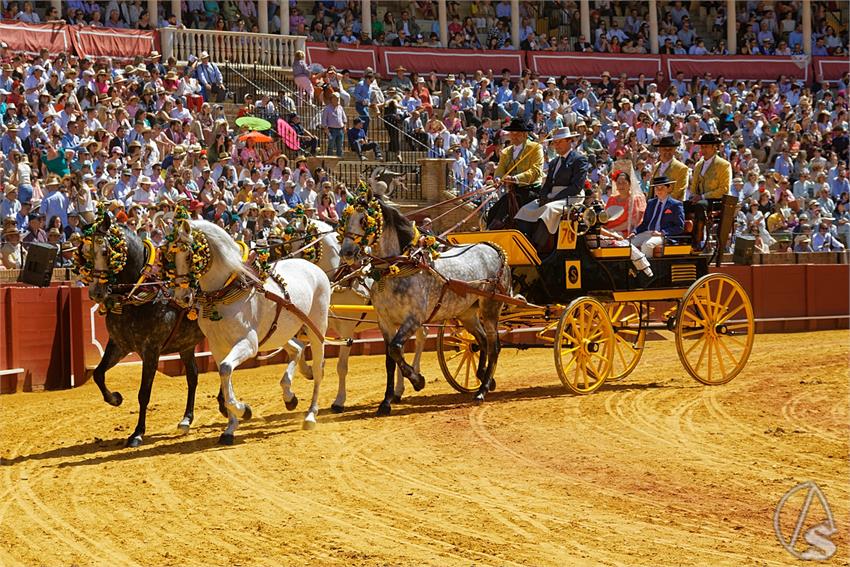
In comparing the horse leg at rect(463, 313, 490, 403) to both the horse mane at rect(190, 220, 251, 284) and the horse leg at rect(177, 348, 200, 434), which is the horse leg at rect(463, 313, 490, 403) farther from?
the horse mane at rect(190, 220, 251, 284)

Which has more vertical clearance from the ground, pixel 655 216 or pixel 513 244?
pixel 655 216

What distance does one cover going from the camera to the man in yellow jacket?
15.7 meters

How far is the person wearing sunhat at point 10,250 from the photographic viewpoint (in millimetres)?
18062

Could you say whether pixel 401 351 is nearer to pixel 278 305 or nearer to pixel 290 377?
pixel 290 377

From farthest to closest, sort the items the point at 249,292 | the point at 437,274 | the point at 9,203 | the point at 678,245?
the point at 9,203 < the point at 678,245 < the point at 437,274 < the point at 249,292

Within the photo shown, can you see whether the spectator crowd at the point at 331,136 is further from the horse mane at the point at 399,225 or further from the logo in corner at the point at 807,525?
the logo in corner at the point at 807,525

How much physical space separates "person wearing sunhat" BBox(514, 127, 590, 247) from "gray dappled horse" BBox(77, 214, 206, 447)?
423 centimetres

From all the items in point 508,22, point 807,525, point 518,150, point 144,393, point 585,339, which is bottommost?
point 807,525

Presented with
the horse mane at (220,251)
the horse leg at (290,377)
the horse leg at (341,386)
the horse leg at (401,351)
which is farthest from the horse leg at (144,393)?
the horse leg at (401,351)

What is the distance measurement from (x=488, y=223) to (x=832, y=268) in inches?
463

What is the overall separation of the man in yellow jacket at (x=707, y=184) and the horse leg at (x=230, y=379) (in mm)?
6197

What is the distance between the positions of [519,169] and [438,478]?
19.7 feet

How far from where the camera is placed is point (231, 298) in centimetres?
1184

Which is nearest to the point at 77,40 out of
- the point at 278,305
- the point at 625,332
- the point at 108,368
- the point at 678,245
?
the point at 625,332
